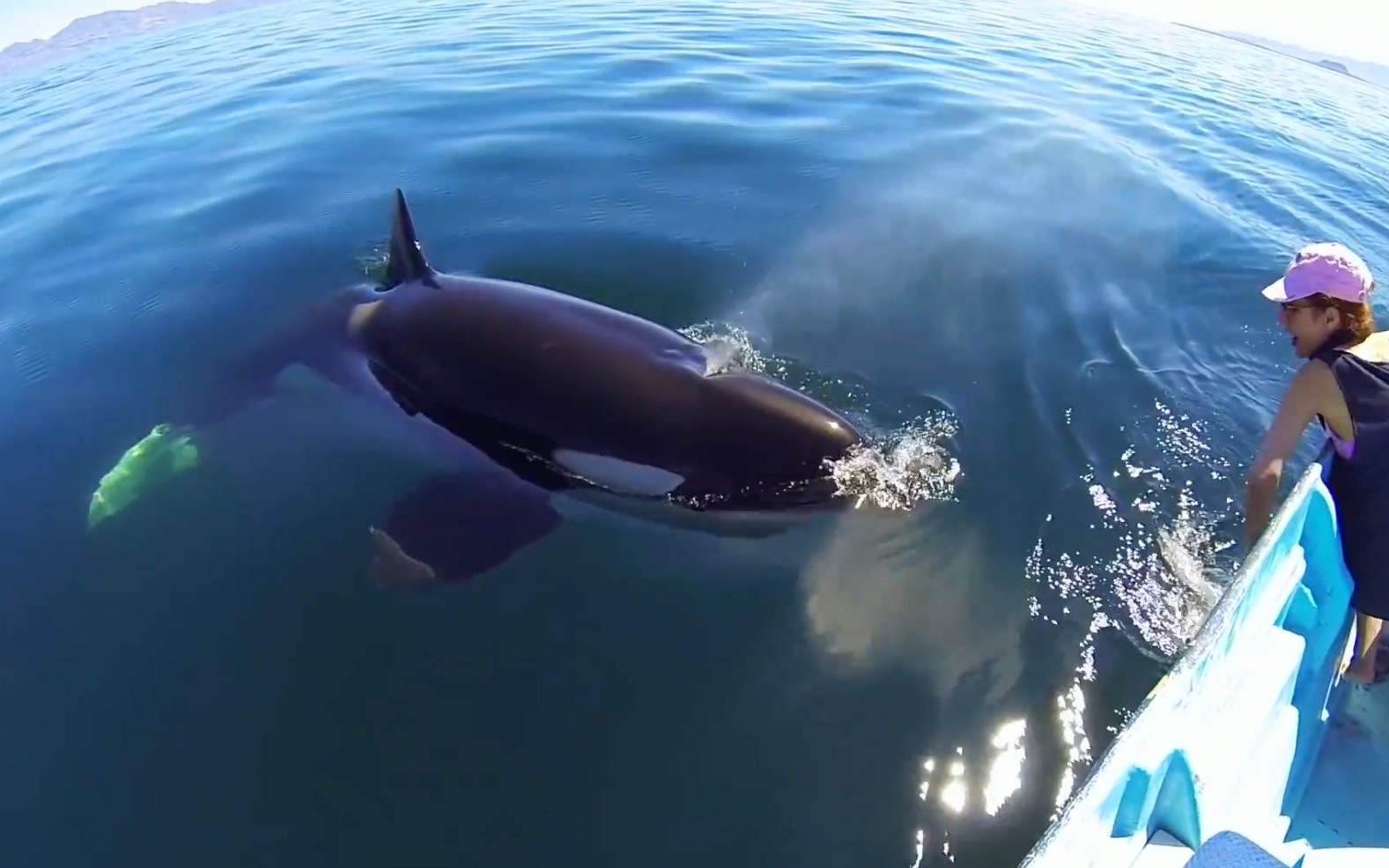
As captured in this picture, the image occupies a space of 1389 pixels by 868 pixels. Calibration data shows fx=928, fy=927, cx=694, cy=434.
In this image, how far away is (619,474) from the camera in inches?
307

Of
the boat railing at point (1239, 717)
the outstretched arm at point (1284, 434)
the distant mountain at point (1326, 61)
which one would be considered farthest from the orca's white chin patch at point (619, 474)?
the distant mountain at point (1326, 61)

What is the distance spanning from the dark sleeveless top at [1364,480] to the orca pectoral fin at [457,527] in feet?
18.8

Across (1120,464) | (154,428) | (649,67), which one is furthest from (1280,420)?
(649,67)

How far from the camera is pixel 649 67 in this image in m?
22.5

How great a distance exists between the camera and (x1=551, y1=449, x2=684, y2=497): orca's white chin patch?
25.1 feet

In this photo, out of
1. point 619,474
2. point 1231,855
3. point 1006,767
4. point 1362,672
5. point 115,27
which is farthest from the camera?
point 115,27

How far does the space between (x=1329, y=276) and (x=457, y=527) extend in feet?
21.6

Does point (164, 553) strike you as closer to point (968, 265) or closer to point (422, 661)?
point (422, 661)

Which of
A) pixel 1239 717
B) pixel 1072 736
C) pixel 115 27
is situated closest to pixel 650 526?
pixel 1072 736

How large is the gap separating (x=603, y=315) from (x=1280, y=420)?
5.25 m

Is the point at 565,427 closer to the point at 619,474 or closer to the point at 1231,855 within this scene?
the point at 619,474

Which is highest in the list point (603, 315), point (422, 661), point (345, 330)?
point (603, 315)

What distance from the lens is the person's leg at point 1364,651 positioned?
6.41 metres

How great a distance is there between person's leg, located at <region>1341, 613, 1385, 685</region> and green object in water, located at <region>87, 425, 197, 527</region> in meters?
9.88
